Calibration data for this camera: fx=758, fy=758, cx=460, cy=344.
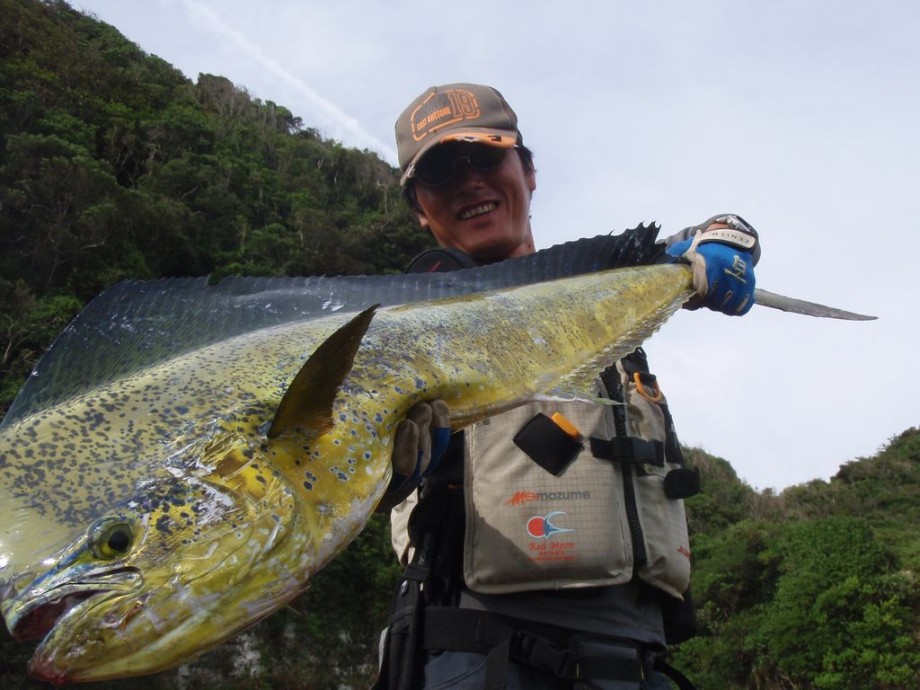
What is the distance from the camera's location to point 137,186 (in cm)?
2700

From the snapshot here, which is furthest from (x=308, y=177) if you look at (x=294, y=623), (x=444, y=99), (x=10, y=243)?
(x=444, y=99)

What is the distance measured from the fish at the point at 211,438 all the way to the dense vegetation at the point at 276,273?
8.39 feet

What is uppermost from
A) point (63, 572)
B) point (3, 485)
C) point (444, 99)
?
point (444, 99)

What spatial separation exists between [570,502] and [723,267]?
121cm

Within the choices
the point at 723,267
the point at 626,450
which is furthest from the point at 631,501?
the point at 723,267

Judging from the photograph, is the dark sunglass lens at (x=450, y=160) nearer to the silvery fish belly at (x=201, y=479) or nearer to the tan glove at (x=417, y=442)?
the silvery fish belly at (x=201, y=479)

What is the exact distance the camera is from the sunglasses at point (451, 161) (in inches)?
145

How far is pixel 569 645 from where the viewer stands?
2.51 m

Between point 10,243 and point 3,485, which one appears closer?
point 3,485

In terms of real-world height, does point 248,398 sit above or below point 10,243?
below

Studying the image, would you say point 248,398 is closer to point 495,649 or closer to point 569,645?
point 495,649

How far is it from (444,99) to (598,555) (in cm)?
237

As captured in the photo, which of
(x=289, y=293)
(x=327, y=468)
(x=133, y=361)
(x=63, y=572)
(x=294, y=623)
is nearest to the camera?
(x=63, y=572)

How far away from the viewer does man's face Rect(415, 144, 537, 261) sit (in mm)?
3736
